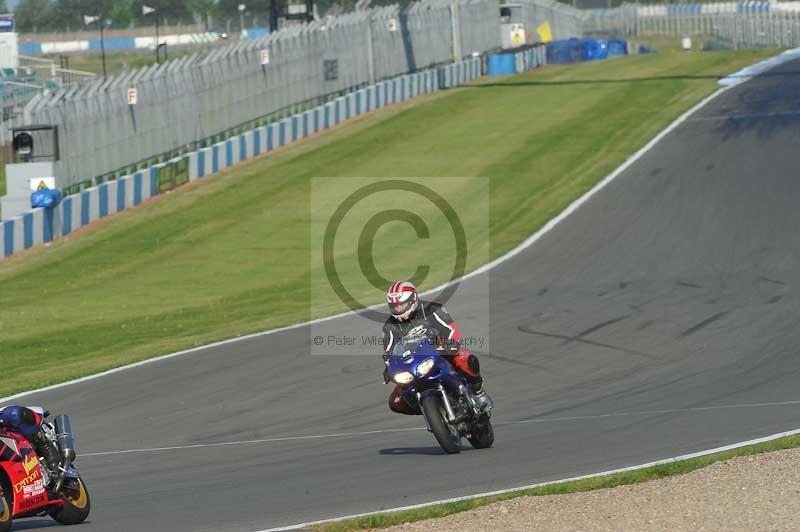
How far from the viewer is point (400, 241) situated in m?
29.9

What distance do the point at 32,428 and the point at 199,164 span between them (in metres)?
30.8

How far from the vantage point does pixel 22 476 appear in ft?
31.0

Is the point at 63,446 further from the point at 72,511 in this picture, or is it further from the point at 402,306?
the point at 402,306

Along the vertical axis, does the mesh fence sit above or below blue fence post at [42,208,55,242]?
above

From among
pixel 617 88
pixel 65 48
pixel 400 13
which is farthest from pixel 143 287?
pixel 65 48

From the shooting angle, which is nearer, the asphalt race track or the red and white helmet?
the asphalt race track

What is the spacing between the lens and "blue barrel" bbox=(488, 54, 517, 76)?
63.6 metres

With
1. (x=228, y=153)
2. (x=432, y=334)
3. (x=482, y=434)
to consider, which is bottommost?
(x=482, y=434)

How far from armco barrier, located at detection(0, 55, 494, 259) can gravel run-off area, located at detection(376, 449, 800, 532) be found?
76.4 feet

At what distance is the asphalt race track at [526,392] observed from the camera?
11.0 metres

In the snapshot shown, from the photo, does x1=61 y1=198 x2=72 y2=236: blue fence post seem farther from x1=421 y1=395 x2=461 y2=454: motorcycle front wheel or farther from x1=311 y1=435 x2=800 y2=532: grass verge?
x1=311 y1=435 x2=800 y2=532: grass verge

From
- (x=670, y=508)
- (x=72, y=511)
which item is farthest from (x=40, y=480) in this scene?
(x=670, y=508)

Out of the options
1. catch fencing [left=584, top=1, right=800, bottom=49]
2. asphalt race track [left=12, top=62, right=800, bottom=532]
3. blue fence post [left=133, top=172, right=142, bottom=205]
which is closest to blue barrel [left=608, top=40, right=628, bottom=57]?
catch fencing [left=584, top=1, right=800, bottom=49]

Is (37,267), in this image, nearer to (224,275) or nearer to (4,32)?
(224,275)
